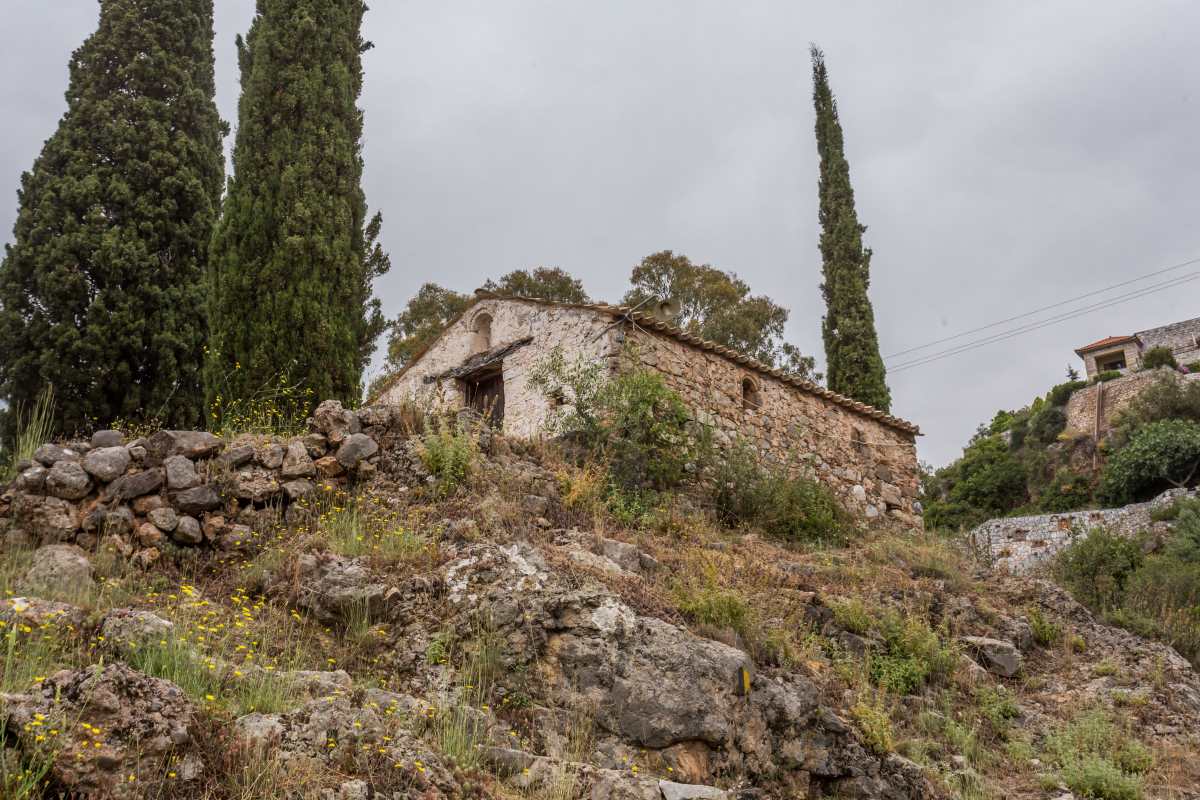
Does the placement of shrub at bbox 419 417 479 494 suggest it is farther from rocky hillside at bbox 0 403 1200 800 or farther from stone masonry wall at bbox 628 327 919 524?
stone masonry wall at bbox 628 327 919 524

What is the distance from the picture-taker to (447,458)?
9336mm

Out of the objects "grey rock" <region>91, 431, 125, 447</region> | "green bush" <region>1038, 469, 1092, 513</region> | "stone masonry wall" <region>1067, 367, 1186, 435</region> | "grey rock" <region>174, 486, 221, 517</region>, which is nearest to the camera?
"grey rock" <region>174, 486, 221, 517</region>

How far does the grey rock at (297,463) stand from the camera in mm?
8992

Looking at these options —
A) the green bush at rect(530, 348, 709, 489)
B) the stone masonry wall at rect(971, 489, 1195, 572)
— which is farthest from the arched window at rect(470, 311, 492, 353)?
the stone masonry wall at rect(971, 489, 1195, 572)

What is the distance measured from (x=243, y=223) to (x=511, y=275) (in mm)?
14306

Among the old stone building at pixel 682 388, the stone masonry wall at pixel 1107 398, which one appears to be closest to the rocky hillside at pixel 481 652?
the old stone building at pixel 682 388

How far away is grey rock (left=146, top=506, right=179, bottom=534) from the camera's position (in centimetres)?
800

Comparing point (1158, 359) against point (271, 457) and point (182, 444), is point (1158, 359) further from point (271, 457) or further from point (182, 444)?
point (182, 444)

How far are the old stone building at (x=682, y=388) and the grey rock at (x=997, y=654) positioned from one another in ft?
16.7

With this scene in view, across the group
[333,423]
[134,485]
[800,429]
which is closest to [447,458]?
[333,423]

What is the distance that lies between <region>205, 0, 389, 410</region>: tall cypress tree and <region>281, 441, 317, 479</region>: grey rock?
2.47 metres

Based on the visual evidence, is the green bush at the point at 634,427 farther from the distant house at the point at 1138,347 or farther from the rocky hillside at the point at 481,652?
the distant house at the point at 1138,347

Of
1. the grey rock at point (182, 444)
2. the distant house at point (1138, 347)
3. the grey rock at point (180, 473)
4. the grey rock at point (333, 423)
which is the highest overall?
the distant house at point (1138, 347)

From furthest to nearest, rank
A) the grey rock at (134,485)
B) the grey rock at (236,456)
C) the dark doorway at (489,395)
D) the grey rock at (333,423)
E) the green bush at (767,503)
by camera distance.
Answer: the dark doorway at (489,395), the green bush at (767,503), the grey rock at (333,423), the grey rock at (236,456), the grey rock at (134,485)
